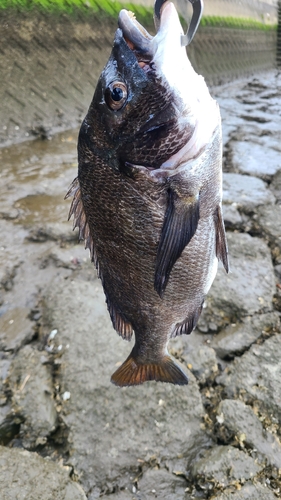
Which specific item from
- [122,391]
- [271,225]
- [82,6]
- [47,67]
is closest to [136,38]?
[122,391]

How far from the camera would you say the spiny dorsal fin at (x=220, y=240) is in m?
1.42

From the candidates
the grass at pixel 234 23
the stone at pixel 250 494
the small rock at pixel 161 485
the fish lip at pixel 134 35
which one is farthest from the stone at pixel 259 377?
the grass at pixel 234 23

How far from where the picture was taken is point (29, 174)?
4.04 metres

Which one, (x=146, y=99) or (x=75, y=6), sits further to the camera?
(x=75, y=6)

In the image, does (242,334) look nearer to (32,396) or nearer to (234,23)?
(32,396)

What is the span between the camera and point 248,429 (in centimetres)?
189

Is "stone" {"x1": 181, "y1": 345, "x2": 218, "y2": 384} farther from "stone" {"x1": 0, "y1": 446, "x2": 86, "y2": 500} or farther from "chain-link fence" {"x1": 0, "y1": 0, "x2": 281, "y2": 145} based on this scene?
"chain-link fence" {"x1": 0, "y1": 0, "x2": 281, "y2": 145}

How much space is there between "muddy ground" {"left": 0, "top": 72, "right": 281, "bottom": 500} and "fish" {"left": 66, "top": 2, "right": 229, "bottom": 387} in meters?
0.85

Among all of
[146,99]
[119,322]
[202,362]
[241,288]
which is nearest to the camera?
[146,99]

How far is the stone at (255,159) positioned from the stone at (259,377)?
2318 mm

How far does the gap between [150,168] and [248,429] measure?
4.65 feet

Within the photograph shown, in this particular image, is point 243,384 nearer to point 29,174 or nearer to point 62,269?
point 62,269

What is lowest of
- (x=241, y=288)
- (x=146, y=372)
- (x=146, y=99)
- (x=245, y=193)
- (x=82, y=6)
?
(x=241, y=288)

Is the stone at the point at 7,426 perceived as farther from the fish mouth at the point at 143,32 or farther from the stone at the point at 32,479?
the fish mouth at the point at 143,32
